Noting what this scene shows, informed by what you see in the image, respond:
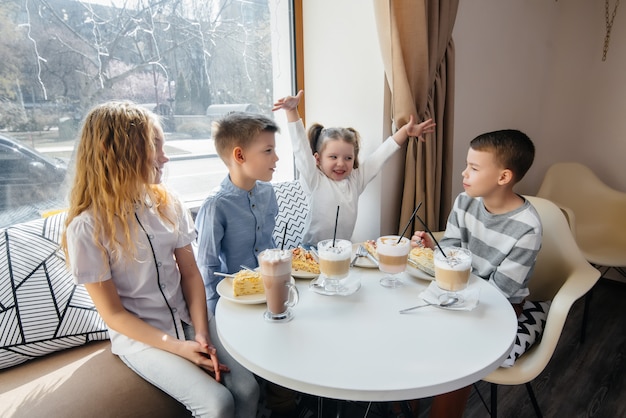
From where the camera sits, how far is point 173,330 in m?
1.32

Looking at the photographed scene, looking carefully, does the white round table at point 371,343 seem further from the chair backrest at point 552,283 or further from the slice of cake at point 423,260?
the chair backrest at point 552,283

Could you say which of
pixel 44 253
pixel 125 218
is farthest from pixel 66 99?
pixel 125 218

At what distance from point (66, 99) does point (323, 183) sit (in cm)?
120

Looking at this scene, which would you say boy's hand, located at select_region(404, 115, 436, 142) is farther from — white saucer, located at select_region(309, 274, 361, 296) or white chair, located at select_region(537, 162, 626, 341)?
white chair, located at select_region(537, 162, 626, 341)

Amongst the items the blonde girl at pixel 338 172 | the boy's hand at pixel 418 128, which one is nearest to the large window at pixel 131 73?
the blonde girl at pixel 338 172

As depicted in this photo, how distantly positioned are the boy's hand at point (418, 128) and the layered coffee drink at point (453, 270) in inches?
34.9

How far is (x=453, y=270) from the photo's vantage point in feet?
3.58

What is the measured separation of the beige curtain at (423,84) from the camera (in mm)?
1775

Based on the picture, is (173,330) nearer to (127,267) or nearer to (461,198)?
(127,267)

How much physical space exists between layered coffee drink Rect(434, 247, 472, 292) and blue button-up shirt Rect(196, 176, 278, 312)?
0.78 metres

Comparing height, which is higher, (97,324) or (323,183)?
(323,183)

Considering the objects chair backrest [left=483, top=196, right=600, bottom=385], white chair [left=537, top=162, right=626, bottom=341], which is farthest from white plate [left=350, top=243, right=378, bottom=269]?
white chair [left=537, top=162, right=626, bottom=341]

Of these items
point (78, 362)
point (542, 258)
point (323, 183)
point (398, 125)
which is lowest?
point (78, 362)

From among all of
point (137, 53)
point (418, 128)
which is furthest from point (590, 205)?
point (137, 53)
